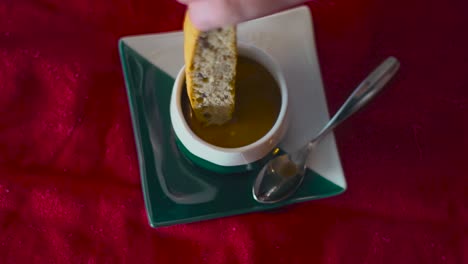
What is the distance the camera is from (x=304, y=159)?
23.1 inches

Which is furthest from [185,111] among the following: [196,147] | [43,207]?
[43,207]

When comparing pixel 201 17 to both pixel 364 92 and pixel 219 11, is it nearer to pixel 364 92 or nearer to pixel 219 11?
pixel 219 11

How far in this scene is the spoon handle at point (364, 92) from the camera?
1.95 ft

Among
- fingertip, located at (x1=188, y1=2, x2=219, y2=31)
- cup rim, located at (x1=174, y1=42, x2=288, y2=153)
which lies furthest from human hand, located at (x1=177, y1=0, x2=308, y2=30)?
cup rim, located at (x1=174, y1=42, x2=288, y2=153)

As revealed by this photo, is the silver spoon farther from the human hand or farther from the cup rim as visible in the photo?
the human hand

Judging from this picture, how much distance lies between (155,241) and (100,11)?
23 cm

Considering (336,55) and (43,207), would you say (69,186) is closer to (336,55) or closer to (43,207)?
(43,207)

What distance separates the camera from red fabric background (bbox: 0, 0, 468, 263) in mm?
582

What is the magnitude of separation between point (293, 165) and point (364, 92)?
3.6 inches

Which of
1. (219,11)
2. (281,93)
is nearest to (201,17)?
(219,11)

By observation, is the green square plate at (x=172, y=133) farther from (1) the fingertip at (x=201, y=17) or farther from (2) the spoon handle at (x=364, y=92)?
(1) the fingertip at (x=201, y=17)

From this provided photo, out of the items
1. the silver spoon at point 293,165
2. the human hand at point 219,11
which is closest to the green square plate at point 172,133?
the silver spoon at point 293,165

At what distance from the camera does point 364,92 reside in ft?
1.98

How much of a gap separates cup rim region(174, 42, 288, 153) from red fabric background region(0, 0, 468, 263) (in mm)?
74
